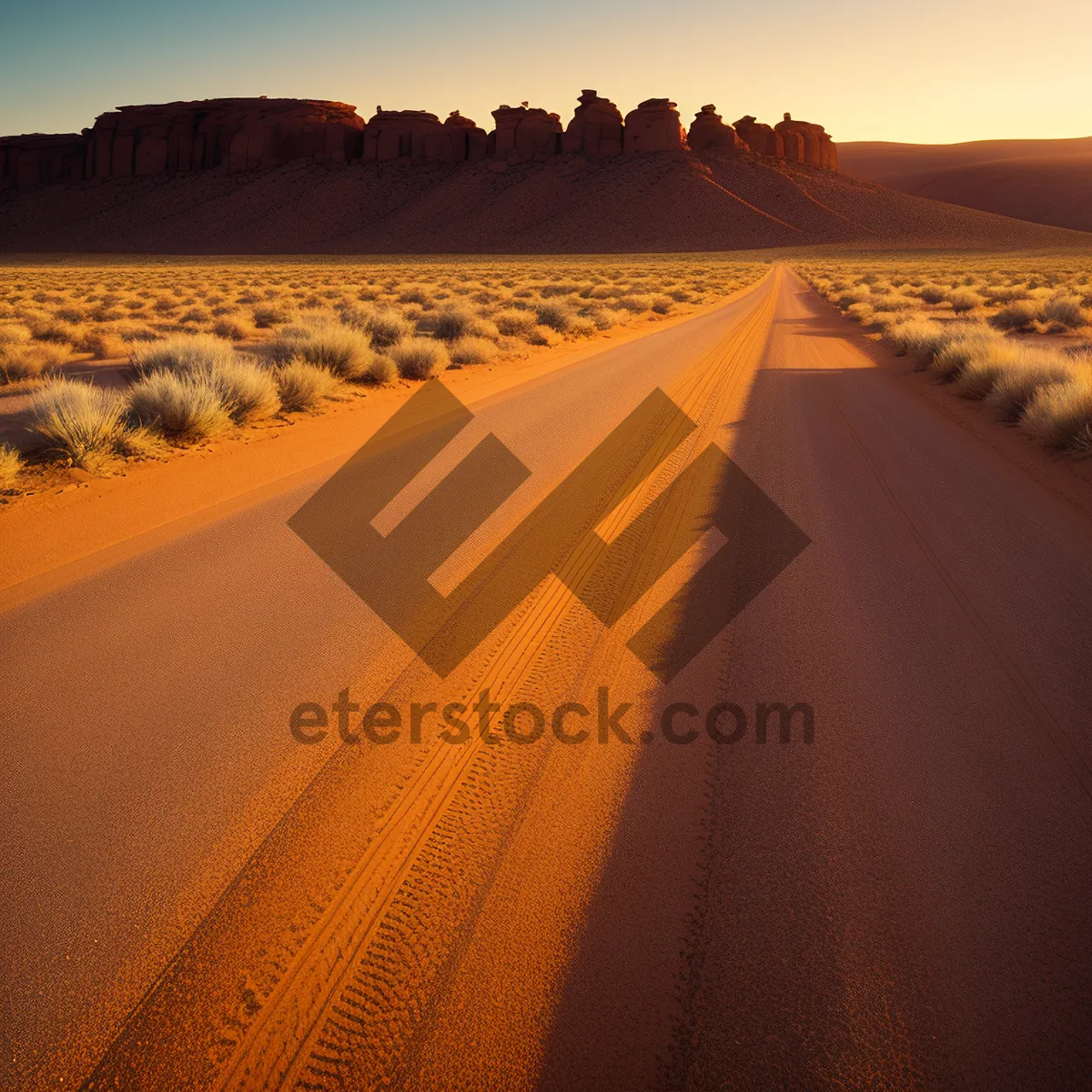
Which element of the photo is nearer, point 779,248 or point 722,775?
point 722,775

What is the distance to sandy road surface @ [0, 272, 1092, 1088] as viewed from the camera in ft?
7.29

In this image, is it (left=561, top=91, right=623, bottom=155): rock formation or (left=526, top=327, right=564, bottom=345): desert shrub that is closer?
(left=526, top=327, right=564, bottom=345): desert shrub

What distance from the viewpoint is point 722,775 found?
3338mm

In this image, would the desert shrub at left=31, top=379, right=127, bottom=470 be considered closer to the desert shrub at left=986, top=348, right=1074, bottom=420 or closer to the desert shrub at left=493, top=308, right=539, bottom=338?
the desert shrub at left=986, top=348, right=1074, bottom=420

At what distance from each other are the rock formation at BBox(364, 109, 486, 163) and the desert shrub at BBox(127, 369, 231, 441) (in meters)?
130

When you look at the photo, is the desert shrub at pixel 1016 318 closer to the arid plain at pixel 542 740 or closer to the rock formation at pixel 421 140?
the arid plain at pixel 542 740

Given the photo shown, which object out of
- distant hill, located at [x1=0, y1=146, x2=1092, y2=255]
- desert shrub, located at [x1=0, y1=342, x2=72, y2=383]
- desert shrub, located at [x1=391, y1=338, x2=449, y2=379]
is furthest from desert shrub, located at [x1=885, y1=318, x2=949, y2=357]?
distant hill, located at [x1=0, y1=146, x2=1092, y2=255]

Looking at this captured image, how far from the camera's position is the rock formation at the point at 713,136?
124 meters

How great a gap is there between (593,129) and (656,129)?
1079 cm

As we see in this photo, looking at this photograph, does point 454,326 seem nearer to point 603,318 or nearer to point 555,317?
point 555,317

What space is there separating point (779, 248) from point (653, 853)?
111 meters

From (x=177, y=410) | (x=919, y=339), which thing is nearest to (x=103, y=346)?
(x=177, y=410)

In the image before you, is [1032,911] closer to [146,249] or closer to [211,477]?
[211,477]

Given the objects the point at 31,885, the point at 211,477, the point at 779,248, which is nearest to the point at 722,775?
the point at 31,885
